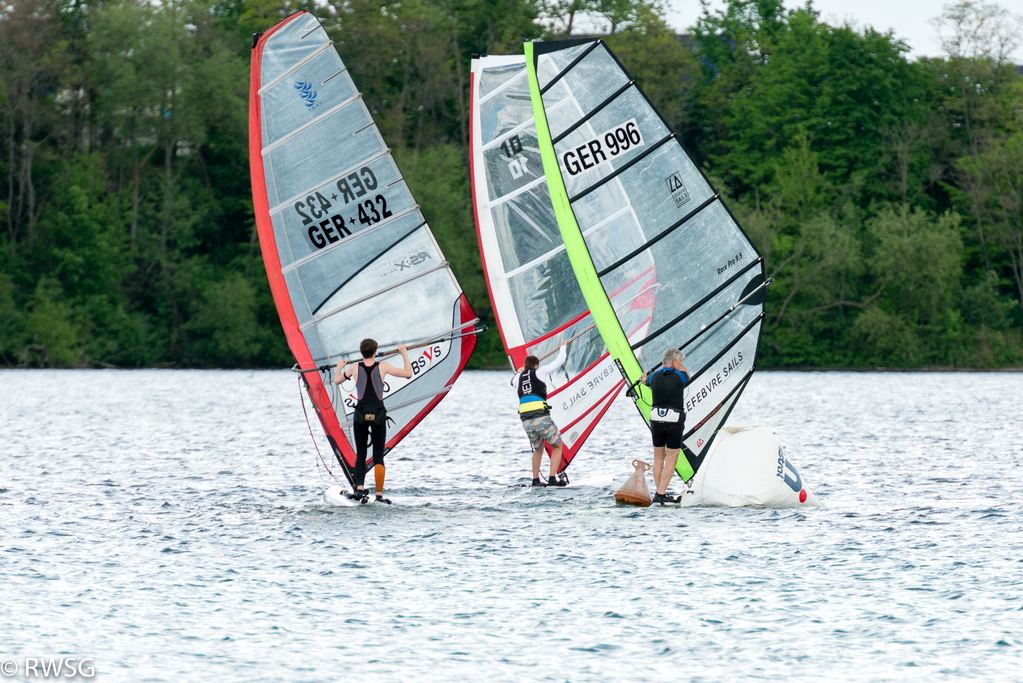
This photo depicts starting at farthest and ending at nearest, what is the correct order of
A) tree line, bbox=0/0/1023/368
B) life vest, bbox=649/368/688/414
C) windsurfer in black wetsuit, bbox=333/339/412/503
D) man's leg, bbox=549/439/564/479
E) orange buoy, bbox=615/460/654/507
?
1. tree line, bbox=0/0/1023/368
2. man's leg, bbox=549/439/564/479
3. orange buoy, bbox=615/460/654/507
4. life vest, bbox=649/368/688/414
5. windsurfer in black wetsuit, bbox=333/339/412/503

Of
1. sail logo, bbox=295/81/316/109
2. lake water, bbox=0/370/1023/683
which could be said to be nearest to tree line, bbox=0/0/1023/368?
lake water, bbox=0/370/1023/683

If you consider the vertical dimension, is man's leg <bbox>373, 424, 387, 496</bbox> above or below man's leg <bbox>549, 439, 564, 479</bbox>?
above

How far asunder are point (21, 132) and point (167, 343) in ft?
35.1

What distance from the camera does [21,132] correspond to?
186ft

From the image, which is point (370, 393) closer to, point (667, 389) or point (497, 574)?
point (497, 574)

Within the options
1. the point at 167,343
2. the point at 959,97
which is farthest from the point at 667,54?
the point at 167,343

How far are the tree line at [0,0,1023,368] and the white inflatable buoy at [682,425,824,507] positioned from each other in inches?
1587

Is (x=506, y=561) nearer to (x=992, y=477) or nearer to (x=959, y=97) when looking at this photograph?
(x=992, y=477)

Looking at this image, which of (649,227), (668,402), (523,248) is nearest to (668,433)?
(668,402)

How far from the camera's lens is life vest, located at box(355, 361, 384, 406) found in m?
12.2

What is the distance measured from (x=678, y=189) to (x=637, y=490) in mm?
3186

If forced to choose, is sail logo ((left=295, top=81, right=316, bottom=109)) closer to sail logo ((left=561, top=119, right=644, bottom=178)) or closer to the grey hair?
sail logo ((left=561, top=119, right=644, bottom=178))

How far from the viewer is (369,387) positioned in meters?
12.3

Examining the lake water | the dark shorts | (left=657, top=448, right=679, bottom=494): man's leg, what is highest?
the dark shorts
